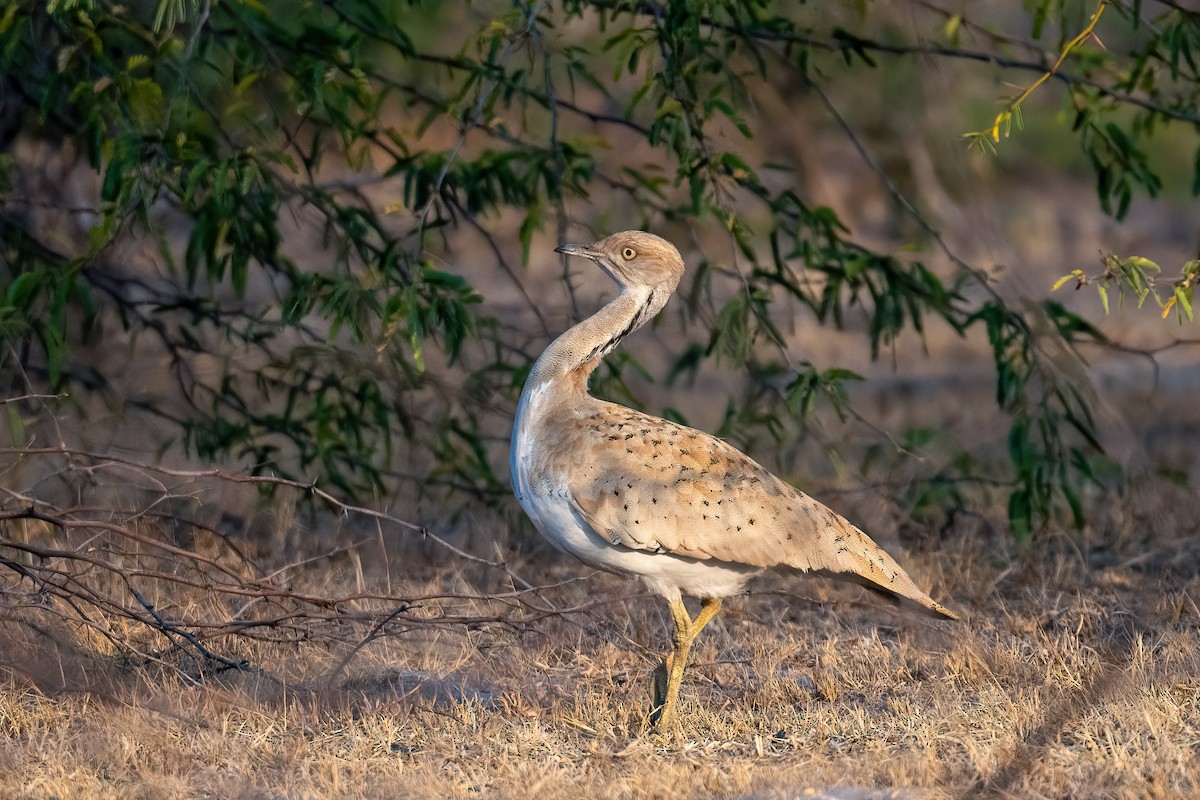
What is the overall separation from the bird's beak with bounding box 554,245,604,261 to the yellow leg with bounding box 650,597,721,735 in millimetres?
1218

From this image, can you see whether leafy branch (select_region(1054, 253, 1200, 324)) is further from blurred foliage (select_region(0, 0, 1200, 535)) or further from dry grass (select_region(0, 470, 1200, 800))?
dry grass (select_region(0, 470, 1200, 800))

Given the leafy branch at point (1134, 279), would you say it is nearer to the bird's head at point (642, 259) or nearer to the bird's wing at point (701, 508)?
the bird's wing at point (701, 508)

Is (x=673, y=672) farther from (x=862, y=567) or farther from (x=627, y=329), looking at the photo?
(x=627, y=329)

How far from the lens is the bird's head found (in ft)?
16.5

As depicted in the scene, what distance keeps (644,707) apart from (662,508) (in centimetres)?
64

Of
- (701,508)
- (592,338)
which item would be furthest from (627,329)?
(701,508)

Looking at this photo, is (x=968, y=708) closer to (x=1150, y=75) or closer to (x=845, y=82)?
(x=1150, y=75)

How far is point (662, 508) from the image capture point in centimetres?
450

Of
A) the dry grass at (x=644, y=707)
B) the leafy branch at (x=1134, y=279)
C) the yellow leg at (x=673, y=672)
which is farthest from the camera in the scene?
the yellow leg at (x=673, y=672)

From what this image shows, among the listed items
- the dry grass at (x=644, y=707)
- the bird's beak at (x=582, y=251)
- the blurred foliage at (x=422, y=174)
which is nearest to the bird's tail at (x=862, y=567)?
the dry grass at (x=644, y=707)

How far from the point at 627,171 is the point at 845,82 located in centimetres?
488

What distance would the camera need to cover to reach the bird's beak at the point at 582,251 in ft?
16.5

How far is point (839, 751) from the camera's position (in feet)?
13.8

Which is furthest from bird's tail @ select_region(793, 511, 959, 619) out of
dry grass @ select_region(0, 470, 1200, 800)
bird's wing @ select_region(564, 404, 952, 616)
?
dry grass @ select_region(0, 470, 1200, 800)
